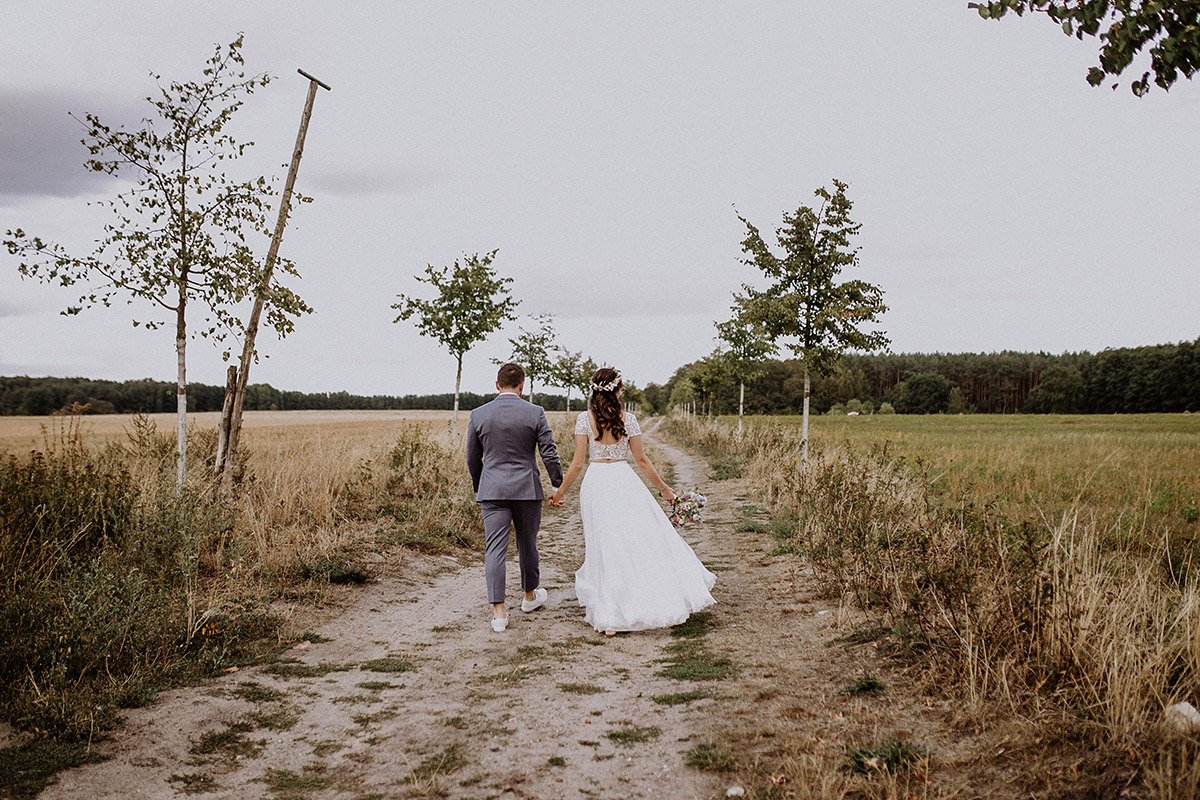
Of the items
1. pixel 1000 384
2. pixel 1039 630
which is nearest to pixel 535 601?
pixel 1039 630

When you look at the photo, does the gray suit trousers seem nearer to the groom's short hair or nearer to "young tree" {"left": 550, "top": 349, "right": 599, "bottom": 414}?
the groom's short hair

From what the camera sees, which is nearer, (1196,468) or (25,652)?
(25,652)

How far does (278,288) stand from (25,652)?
5.51m

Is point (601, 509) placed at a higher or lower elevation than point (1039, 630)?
higher

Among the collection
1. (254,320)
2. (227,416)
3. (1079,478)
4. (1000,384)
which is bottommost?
(1079,478)

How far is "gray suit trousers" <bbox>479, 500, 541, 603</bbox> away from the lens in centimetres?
604

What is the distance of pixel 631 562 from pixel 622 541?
208mm

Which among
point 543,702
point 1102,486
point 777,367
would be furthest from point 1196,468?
point 777,367

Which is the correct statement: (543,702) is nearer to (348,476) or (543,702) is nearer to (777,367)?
(348,476)

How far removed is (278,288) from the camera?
8422 millimetres

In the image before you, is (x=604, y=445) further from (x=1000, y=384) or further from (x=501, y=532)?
(x=1000, y=384)

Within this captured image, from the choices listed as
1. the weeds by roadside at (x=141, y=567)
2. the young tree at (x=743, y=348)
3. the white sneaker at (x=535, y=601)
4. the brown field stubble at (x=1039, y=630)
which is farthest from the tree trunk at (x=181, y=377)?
the young tree at (x=743, y=348)

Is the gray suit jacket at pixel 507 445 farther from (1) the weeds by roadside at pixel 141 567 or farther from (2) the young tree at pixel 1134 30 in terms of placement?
(2) the young tree at pixel 1134 30

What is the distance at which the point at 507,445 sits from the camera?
609 cm
